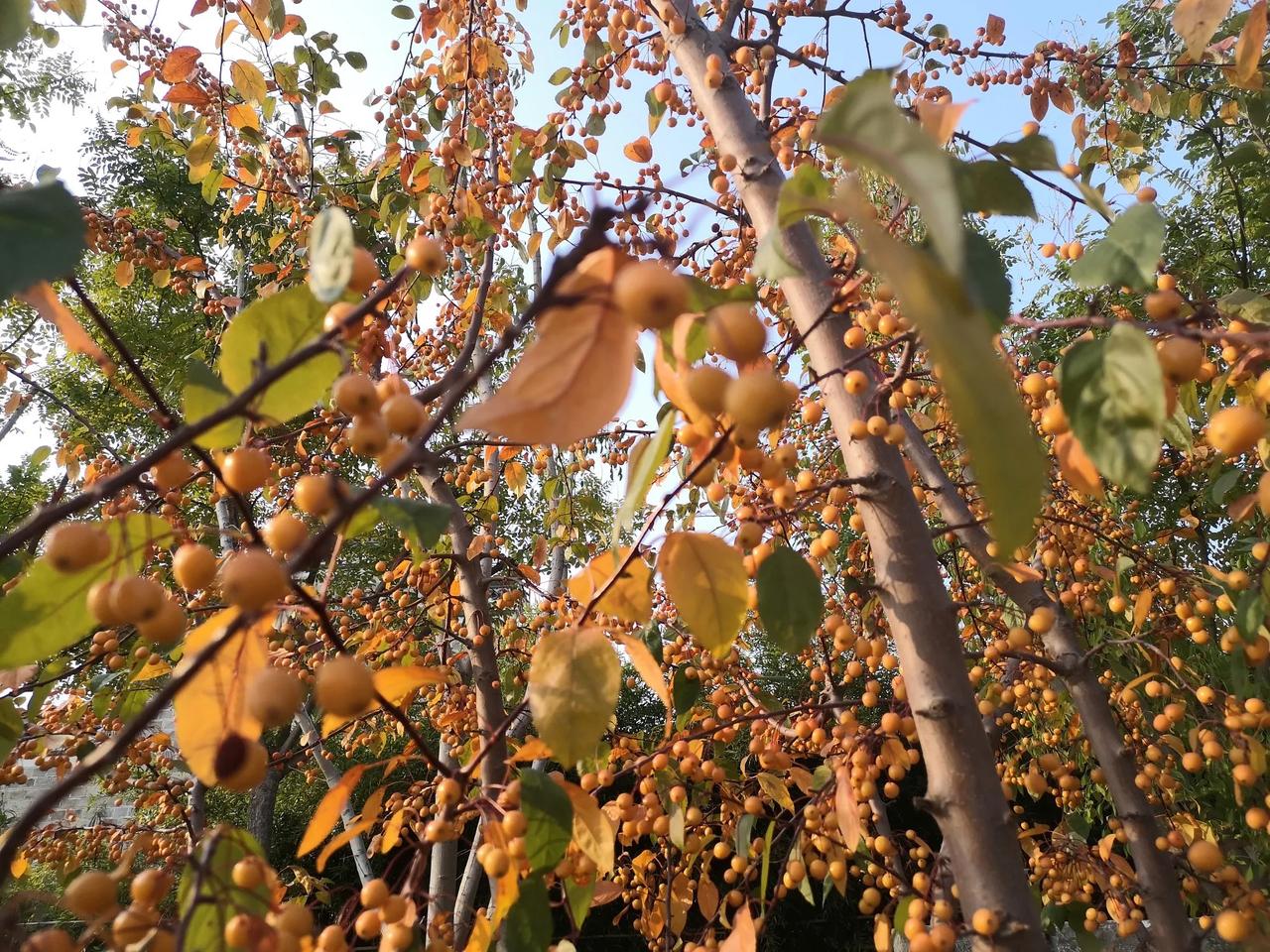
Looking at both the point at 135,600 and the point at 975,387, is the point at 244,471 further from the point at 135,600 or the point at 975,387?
the point at 975,387

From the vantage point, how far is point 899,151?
0.34 m

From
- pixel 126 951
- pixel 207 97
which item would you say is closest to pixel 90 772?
pixel 126 951

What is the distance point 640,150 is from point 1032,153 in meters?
1.59

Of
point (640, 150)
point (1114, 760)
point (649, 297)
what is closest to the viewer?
point (649, 297)

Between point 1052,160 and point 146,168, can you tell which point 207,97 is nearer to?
point 1052,160

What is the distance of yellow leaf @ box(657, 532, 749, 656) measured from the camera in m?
0.71

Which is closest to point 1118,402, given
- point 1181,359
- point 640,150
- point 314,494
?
point 1181,359

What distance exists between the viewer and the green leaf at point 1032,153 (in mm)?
607

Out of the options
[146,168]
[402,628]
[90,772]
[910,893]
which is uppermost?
[146,168]

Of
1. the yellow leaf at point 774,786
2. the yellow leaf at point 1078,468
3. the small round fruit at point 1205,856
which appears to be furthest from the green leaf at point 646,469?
the small round fruit at point 1205,856

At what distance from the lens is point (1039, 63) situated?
7.03 feet

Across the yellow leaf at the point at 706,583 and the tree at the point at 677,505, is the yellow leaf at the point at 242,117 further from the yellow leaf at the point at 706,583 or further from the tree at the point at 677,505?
the yellow leaf at the point at 706,583

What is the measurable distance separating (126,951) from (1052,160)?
94 centimetres

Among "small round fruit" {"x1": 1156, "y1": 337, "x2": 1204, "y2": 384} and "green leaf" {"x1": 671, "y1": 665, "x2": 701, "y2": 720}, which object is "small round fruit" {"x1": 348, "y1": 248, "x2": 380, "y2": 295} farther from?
"green leaf" {"x1": 671, "y1": 665, "x2": 701, "y2": 720}
